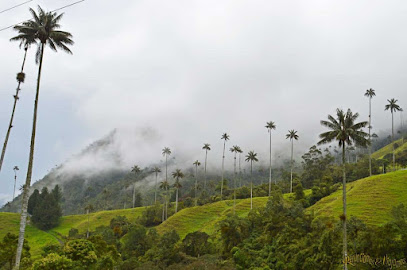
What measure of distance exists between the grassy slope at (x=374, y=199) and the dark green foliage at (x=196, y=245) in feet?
77.9

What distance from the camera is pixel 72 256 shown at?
4025 centimetres

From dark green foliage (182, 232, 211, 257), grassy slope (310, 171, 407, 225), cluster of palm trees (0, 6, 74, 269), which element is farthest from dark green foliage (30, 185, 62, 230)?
cluster of palm trees (0, 6, 74, 269)

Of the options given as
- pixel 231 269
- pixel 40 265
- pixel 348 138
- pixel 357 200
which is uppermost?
pixel 348 138

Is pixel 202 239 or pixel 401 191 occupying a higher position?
pixel 401 191

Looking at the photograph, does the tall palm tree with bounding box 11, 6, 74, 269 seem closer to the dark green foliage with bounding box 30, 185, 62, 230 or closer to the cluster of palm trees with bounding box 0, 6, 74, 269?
the cluster of palm trees with bounding box 0, 6, 74, 269

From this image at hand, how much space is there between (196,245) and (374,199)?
38729 mm

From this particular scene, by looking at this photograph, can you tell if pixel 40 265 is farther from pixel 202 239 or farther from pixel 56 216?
pixel 56 216

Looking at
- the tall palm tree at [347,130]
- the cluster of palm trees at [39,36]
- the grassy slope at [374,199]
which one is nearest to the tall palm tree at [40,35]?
the cluster of palm trees at [39,36]

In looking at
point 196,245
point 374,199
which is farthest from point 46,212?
point 374,199

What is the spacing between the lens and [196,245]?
61.6 metres

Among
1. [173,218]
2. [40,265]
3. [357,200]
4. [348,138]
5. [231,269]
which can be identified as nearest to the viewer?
[40,265]

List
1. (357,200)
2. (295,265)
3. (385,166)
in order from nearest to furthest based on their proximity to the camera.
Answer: (295,265) → (357,200) → (385,166)

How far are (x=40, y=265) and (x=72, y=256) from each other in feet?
25.7

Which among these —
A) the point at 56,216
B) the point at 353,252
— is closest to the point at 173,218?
the point at 56,216
